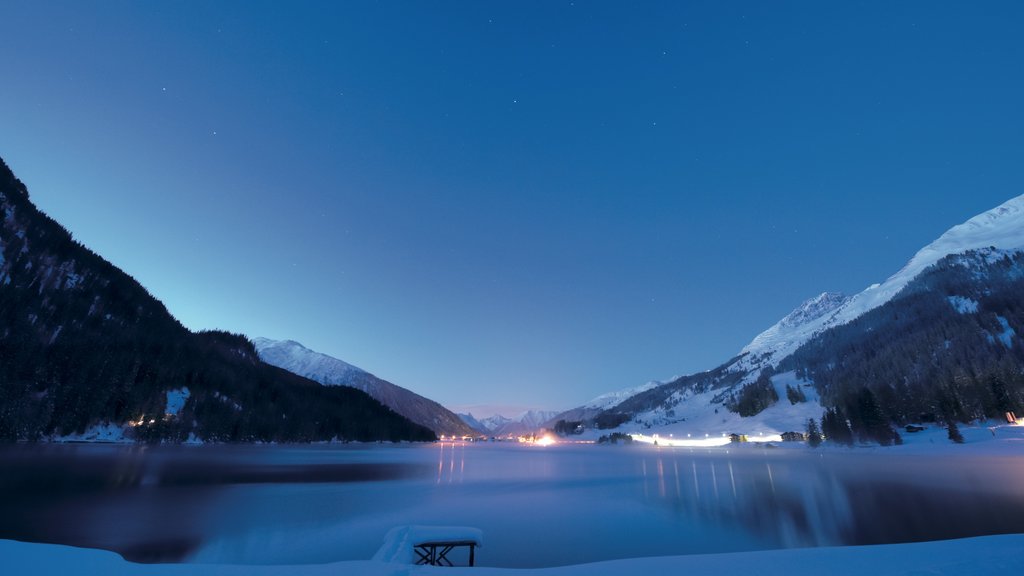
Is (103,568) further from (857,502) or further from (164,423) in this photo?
(164,423)

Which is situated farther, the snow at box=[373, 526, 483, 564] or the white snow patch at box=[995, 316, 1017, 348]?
the white snow patch at box=[995, 316, 1017, 348]

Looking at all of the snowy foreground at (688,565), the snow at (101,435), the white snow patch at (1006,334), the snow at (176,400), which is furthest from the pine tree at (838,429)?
the snow at (176,400)

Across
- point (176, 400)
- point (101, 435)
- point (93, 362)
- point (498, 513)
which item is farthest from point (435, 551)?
point (176, 400)

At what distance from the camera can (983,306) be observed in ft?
547

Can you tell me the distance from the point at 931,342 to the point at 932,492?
547 ft

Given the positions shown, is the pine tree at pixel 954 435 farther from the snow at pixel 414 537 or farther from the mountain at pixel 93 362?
the mountain at pixel 93 362

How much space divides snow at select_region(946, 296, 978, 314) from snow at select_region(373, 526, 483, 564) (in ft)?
764

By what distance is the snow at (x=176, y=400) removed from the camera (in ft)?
451

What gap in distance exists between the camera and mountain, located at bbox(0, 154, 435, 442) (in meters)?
106

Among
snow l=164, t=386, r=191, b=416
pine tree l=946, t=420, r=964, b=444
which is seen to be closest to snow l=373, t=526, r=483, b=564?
pine tree l=946, t=420, r=964, b=444

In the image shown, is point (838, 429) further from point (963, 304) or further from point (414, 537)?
point (414, 537)

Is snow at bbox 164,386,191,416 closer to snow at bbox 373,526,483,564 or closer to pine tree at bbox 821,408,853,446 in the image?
snow at bbox 373,526,483,564

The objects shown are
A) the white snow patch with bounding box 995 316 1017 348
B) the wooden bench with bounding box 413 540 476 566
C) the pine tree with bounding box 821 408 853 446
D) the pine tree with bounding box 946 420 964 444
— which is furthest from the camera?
the white snow patch with bounding box 995 316 1017 348

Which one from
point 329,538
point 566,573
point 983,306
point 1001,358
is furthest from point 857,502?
point 983,306
